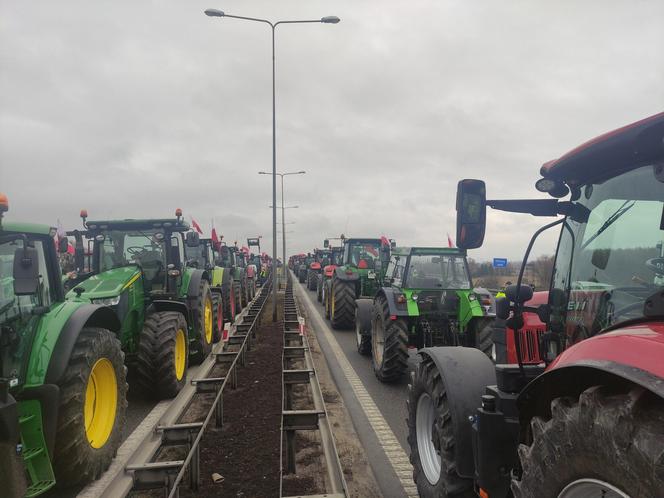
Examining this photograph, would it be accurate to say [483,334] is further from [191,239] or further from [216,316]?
[216,316]

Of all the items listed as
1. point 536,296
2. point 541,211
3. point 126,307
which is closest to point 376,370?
point 536,296

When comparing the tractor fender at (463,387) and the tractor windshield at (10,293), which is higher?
the tractor windshield at (10,293)

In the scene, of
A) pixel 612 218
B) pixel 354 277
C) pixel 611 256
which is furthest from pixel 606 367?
pixel 354 277

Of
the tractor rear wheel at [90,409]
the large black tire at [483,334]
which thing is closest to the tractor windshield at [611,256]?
the tractor rear wheel at [90,409]

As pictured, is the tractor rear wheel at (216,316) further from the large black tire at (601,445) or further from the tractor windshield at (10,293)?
the large black tire at (601,445)

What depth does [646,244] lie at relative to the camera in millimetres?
2068

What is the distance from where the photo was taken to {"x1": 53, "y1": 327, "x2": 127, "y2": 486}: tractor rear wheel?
3.65 m

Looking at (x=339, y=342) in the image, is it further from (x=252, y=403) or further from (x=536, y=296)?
(x=536, y=296)

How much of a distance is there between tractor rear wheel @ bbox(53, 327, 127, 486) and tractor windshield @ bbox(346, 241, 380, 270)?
987 cm

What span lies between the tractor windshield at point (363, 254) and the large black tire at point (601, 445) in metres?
12.2

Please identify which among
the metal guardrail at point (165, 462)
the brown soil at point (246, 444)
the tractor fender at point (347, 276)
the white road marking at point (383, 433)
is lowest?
the white road marking at point (383, 433)

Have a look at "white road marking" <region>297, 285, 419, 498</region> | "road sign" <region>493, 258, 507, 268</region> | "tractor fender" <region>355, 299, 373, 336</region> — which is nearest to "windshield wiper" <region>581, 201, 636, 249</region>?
"white road marking" <region>297, 285, 419, 498</region>

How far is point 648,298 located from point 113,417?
4408 millimetres

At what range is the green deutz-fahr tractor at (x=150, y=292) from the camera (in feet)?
20.0
